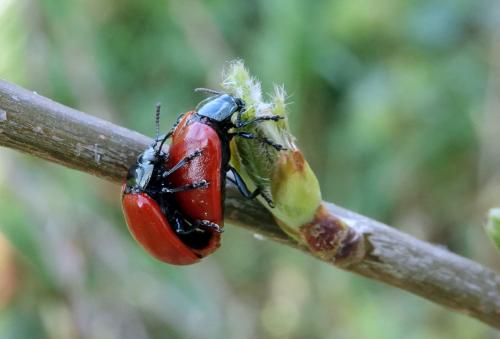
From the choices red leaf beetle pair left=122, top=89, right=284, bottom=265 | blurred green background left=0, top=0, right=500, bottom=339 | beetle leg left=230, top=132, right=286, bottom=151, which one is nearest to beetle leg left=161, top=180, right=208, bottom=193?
red leaf beetle pair left=122, top=89, right=284, bottom=265

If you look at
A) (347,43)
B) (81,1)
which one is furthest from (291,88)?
(81,1)

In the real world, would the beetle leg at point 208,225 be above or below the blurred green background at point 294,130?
above

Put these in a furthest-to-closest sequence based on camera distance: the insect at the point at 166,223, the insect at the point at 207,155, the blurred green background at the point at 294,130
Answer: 1. the blurred green background at the point at 294,130
2. the insect at the point at 166,223
3. the insect at the point at 207,155

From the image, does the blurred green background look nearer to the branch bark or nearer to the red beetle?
the red beetle

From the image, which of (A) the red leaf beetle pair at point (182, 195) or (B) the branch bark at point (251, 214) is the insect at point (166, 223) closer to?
(A) the red leaf beetle pair at point (182, 195)

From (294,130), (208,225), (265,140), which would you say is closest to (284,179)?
(265,140)

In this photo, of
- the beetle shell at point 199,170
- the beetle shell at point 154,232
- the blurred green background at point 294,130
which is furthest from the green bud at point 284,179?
the blurred green background at point 294,130

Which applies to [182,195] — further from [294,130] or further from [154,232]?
[294,130]
